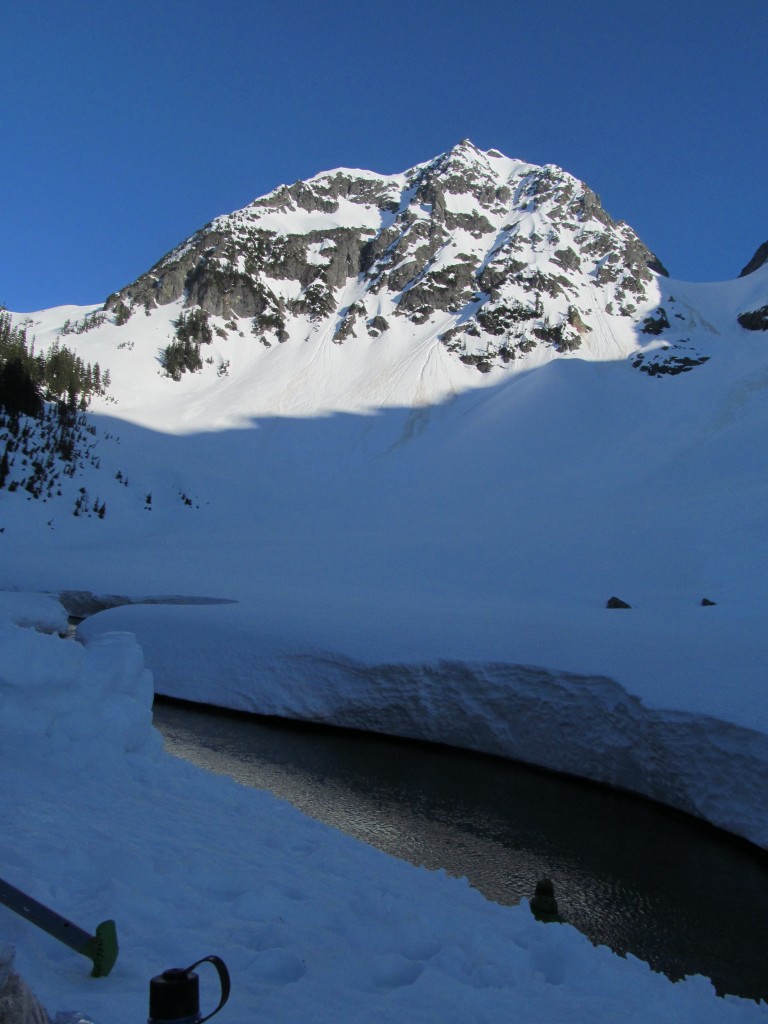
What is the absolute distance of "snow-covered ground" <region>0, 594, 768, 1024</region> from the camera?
129 inches

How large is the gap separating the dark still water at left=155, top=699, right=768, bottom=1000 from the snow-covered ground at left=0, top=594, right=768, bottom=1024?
4.32ft

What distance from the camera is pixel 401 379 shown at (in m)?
52.4

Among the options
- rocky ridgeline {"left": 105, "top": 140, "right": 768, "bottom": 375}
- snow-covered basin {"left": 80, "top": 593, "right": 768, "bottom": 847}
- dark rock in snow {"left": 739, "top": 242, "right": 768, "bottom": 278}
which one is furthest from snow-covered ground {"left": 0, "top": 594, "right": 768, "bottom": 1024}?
dark rock in snow {"left": 739, "top": 242, "right": 768, "bottom": 278}

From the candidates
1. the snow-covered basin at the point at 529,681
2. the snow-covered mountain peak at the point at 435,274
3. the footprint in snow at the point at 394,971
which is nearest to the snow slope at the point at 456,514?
the snow-covered basin at the point at 529,681

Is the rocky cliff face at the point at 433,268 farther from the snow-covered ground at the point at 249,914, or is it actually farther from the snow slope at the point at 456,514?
the snow-covered ground at the point at 249,914

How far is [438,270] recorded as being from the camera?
206 ft

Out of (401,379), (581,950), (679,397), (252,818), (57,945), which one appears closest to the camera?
(57,945)

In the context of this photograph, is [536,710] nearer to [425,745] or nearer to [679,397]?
[425,745]

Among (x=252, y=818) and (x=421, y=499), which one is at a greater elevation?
(x=421, y=499)

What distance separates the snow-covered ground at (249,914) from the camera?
327 cm

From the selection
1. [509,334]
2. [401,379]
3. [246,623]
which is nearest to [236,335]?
[401,379]

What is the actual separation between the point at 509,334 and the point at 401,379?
1102 centimetres

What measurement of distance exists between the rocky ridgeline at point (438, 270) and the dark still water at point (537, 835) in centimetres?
4620

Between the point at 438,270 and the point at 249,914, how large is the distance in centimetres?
6441
